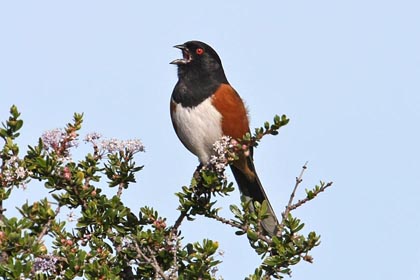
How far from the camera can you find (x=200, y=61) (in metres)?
5.40

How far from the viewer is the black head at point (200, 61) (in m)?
5.34

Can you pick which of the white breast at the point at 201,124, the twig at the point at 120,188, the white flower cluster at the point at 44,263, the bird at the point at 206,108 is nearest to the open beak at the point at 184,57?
the bird at the point at 206,108

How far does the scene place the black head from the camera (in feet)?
17.5

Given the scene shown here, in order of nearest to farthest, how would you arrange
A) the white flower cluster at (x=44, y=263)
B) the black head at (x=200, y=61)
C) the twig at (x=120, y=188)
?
1. the white flower cluster at (x=44, y=263)
2. the twig at (x=120, y=188)
3. the black head at (x=200, y=61)

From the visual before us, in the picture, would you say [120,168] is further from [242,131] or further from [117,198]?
[242,131]

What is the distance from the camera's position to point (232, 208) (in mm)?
3783

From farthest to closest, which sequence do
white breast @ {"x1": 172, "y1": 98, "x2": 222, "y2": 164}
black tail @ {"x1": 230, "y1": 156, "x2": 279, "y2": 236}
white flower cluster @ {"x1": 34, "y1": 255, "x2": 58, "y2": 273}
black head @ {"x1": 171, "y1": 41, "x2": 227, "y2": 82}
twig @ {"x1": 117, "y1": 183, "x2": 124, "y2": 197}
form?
black tail @ {"x1": 230, "y1": 156, "x2": 279, "y2": 236}, black head @ {"x1": 171, "y1": 41, "x2": 227, "y2": 82}, white breast @ {"x1": 172, "y1": 98, "x2": 222, "y2": 164}, twig @ {"x1": 117, "y1": 183, "x2": 124, "y2": 197}, white flower cluster @ {"x1": 34, "y1": 255, "x2": 58, "y2": 273}

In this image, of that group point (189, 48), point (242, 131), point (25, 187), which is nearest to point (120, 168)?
point (25, 187)

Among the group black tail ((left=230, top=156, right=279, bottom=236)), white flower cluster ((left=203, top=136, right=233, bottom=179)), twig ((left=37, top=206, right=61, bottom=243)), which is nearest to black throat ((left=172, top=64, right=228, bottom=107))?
black tail ((left=230, top=156, right=279, bottom=236))

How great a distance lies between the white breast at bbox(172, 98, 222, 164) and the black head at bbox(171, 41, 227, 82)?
0.33m

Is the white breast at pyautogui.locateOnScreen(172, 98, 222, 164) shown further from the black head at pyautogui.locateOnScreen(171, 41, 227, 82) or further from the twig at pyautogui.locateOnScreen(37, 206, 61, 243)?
the twig at pyautogui.locateOnScreen(37, 206, 61, 243)

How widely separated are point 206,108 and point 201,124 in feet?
0.35

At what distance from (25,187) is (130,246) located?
54 cm

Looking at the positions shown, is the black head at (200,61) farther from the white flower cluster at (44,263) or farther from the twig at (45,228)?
the white flower cluster at (44,263)
